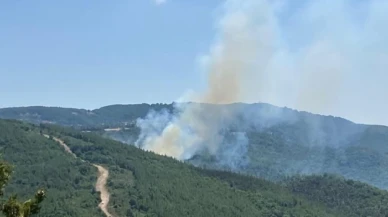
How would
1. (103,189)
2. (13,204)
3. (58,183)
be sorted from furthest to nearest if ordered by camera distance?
(58,183)
(103,189)
(13,204)

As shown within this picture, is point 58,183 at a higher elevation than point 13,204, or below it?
below

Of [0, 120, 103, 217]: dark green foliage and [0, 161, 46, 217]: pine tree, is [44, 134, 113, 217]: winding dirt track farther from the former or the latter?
[0, 161, 46, 217]: pine tree

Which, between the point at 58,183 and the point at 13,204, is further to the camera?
the point at 58,183

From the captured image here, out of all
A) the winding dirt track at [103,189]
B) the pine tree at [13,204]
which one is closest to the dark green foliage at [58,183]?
the winding dirt track at [103,189]

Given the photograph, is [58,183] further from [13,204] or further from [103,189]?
[13,204]

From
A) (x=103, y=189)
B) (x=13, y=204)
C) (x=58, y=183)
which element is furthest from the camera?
(x=58, y=183)

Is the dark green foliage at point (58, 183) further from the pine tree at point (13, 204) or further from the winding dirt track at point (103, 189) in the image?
the pine tree at point (13, 204)

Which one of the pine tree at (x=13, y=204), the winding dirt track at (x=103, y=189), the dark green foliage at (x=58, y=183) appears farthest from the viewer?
the winding dirt track at (x=103, y=189)

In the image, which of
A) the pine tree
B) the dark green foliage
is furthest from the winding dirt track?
the pine tree

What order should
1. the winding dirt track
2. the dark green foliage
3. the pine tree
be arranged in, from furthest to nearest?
1. the winding dirt track
2. the dark green foliage
3. the pine tree

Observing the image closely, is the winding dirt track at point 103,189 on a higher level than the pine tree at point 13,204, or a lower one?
lower

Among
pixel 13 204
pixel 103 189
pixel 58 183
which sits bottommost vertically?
pixel 103 189

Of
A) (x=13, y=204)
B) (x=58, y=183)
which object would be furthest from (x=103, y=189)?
(x=13, y=204)

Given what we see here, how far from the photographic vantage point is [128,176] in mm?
195625
